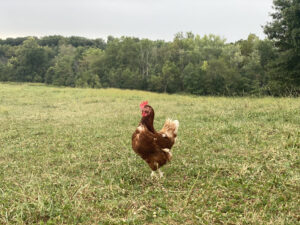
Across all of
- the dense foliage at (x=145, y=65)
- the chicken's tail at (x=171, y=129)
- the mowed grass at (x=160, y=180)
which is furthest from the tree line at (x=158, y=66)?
the chicken's tail at (x=171, y=129)

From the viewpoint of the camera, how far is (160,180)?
4.44 m

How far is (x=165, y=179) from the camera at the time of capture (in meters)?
4.49

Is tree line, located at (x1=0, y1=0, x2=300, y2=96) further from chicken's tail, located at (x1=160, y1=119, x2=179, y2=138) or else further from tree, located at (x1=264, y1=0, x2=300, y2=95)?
chicken's tail, located at (x1=160, y1=119, x2=179, y2=138)

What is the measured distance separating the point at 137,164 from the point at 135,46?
66595 millimetres

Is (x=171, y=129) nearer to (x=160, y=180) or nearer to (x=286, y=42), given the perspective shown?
(x=160, y=180)

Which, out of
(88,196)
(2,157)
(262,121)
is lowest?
(2,157)

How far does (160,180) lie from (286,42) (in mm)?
23858

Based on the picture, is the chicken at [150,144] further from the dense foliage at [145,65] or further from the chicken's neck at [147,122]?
the dense foliage at [145,65]

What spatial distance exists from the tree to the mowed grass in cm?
1559

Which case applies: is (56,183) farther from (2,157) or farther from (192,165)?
(2,157)

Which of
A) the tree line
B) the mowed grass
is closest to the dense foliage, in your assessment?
the tree line

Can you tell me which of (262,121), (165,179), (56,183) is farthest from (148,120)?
(262,121)

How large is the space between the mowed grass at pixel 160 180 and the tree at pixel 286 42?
15.6 metres

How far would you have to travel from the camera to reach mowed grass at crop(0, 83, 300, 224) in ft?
10.3
